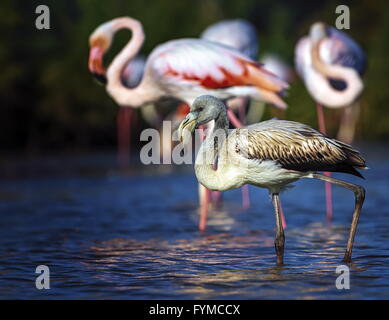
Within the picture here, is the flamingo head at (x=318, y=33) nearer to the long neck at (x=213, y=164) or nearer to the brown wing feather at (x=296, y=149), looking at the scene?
the brown wing feather at (x=296, y=149)

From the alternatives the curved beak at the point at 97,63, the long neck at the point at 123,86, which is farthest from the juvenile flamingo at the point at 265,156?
the curved beak at the point at 97,63

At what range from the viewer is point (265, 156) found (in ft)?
21.4

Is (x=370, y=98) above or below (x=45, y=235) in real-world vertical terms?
above

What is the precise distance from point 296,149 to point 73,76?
67.1 ft

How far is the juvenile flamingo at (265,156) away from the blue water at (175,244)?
61cm

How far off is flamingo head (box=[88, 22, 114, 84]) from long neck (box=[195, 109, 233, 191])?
3.95 m

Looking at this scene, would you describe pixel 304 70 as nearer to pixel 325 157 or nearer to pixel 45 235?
pixel 45 235

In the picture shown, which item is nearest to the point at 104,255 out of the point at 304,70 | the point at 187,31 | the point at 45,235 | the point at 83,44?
the point at 45,235

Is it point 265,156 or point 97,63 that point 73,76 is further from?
point 265,156

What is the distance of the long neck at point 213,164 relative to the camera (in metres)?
6.59

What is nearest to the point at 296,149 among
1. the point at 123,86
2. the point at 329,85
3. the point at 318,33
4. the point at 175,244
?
the point at 175,244

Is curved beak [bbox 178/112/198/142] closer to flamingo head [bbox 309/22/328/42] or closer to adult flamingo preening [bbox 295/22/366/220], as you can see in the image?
adult flamingo preening [bbox 295/22/366/220]

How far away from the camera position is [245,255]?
7180 millimetres

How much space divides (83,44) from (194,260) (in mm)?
20747
